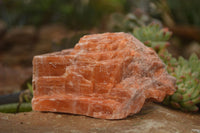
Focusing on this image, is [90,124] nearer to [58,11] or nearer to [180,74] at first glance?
[180,74]

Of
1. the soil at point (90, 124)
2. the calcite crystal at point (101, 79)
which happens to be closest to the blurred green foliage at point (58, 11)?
the calcite crystal at point (101, 79)

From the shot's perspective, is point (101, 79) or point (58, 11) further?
point (58, 11)

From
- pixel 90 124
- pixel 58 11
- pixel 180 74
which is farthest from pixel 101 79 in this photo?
pixel 58 11

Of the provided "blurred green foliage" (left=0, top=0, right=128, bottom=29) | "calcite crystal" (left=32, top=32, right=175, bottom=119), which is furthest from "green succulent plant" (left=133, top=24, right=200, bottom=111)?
"blurred green foliage" (left=0, top=0, right=128, bottom=29)

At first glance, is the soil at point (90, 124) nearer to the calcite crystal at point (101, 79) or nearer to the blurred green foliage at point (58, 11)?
the calcite crystal at point (101, 79)

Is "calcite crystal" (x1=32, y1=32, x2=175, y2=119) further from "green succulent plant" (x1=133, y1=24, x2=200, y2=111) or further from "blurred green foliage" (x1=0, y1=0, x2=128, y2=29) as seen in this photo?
"blurred green foliage" (x1=0, y1=0, x2=128, y2=29)

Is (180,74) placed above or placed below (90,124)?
above
